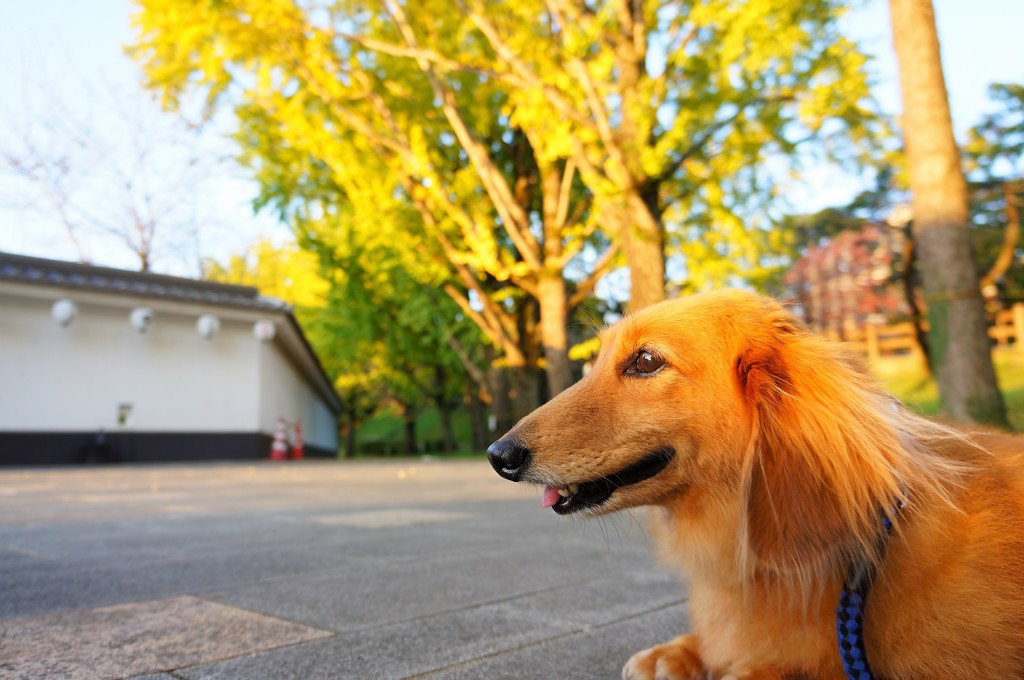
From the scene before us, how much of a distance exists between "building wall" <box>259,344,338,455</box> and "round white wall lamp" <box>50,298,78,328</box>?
16.1 ft

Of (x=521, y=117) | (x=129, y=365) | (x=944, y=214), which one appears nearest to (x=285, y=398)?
(x=129, y=365)

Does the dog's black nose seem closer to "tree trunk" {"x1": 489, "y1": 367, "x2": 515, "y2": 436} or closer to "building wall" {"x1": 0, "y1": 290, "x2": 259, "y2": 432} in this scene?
"building wall" {"x1": 0, "y1": 290, "x2": 259, "y2": 432}

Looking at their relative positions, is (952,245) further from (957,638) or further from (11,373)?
→ (11,373)

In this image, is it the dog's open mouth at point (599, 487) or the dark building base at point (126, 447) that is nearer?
the dog's open mouth at point (599, 487)

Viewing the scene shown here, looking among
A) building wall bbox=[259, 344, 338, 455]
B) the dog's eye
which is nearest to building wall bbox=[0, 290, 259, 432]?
building wall bbox=[259, 344, 338, 455]

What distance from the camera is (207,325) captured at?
717 inches

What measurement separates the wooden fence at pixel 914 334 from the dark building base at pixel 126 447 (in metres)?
17.7

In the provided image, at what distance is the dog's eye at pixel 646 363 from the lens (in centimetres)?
189

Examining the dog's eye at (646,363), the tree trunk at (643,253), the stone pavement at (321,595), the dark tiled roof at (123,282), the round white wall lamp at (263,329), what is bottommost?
the stone pavement at (321,595)

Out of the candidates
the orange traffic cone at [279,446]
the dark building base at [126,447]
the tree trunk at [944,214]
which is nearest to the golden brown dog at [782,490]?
the tree trunk at [944,214]

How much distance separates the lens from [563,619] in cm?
271

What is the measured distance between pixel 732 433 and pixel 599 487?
14.4 inches

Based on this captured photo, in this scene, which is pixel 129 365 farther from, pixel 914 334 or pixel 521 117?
pixel 914 334

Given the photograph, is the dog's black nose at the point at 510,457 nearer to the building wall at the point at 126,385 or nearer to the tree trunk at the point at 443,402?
the building wall at the point at 126,385
